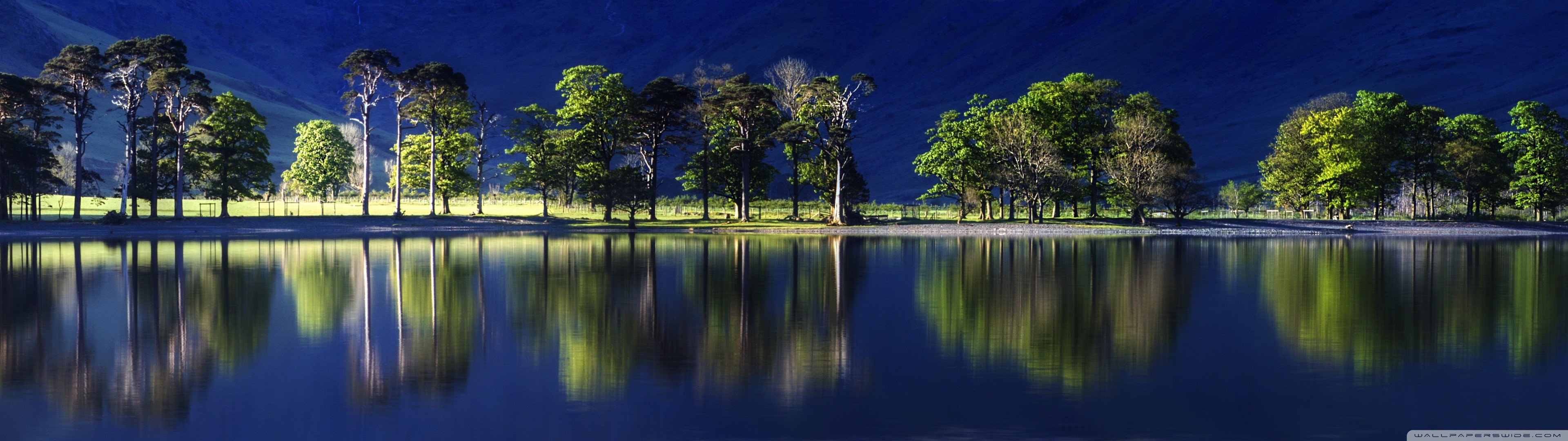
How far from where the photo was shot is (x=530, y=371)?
1750cm

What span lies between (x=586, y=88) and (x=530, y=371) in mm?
73920

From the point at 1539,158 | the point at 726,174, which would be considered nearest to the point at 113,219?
the point at 726,174

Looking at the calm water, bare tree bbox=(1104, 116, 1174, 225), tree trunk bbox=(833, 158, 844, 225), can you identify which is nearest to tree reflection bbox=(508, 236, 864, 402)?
the calm water

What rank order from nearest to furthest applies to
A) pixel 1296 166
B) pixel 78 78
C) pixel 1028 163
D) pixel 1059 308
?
pixel 1059 308, pixel 78 78, pixel 1028 163, pixel 1296 166

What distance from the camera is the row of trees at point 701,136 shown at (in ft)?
275

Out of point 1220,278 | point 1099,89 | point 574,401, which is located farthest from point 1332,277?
point 1099,89

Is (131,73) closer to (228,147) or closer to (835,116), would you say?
(228,147)

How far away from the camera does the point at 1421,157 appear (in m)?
92.1

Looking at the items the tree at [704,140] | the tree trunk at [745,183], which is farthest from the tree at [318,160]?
the tree trunk at [745,183]

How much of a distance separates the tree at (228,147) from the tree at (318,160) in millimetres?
33689

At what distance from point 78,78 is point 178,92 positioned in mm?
5695

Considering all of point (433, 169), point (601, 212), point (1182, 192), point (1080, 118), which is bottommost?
point (601, 212)

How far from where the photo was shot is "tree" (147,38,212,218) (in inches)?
2842

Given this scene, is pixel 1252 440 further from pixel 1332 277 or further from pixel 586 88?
pixel 586 88
